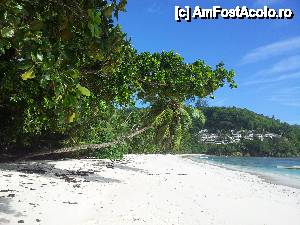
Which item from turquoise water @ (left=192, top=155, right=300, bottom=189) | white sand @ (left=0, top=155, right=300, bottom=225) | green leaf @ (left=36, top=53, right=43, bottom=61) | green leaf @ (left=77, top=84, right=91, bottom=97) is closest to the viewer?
green leaf @ (left=36, top=53, right=43, bottom=61)

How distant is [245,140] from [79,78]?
16522 centimetres

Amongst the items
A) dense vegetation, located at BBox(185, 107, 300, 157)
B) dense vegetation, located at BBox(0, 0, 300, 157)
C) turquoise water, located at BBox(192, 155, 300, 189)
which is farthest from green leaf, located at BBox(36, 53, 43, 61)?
dense vegetation, located at BBox(185, 107, 300, 157)

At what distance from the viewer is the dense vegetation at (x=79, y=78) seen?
145 inches

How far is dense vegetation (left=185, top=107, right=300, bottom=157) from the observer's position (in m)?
166

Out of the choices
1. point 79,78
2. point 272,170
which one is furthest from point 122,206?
point 272,170

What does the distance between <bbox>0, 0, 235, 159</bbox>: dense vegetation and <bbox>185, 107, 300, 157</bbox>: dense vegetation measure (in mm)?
121899

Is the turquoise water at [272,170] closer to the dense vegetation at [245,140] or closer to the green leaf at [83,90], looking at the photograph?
the green leaf at [83,90]

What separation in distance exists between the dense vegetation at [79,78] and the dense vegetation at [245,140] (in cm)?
12190

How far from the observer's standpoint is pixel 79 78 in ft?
35.5

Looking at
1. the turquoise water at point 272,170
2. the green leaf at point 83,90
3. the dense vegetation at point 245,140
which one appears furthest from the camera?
the dense vegetation at point 245,140

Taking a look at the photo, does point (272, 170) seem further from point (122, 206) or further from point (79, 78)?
point (79, 78)

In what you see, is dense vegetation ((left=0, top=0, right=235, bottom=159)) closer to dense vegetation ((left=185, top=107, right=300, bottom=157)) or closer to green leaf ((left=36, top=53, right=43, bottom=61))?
green leaf ((left=36, top=53, right=43, bottom=61))

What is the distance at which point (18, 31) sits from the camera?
3613 millimetres

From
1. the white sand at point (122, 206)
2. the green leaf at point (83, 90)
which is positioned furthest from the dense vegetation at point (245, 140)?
the green leaf at point (83, 90)
